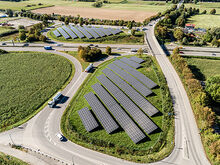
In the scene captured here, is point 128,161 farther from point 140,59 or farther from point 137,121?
point 140,59

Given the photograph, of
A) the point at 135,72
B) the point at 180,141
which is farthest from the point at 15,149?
the point at 135,72

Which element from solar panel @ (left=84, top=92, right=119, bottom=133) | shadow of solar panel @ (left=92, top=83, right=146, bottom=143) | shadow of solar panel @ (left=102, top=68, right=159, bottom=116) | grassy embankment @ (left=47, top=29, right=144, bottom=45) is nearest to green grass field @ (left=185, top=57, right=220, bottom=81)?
shadow of solar panel @ (left=102, top=68, right=159, bottom=116)

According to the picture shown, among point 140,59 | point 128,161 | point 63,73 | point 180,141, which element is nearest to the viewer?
point 128,161

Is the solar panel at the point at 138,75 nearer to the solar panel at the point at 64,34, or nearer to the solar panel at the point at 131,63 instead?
the solar panel at the point at 131,63

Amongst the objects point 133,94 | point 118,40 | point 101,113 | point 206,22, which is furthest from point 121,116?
point 206,22

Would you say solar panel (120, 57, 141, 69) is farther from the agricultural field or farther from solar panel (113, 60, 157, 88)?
the agricultural field
